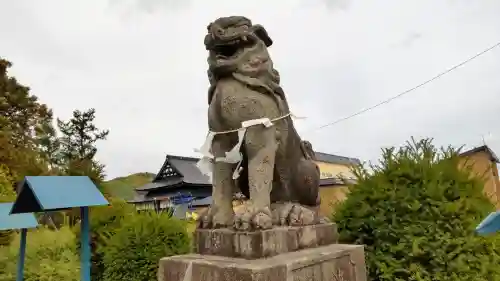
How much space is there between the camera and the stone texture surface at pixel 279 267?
205 cm

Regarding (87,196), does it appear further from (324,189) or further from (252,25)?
(324,189)

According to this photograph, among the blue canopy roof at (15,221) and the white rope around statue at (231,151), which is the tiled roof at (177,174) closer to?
the blue canopy roof at (15,221)

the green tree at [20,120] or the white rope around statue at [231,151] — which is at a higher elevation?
the green tree at [20,120]

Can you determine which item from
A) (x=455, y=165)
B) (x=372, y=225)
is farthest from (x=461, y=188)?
(x=372, y=225)

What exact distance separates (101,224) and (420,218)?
219 inches

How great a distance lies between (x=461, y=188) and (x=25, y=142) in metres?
19.8

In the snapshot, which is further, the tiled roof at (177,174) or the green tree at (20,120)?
the tiled roof at (177,174)

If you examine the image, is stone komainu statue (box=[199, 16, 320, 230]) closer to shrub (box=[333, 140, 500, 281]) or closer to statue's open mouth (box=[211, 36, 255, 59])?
statue's open mouth (box=[211, 36, 255, 59])

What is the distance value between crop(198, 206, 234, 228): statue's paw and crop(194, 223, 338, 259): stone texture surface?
0.19 ft

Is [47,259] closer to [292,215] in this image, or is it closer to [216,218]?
[216,218]

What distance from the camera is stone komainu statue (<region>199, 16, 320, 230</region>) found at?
251 cm

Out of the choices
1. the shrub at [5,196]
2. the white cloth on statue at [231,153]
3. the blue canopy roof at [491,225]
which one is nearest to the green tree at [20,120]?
the shrub at [5,196]

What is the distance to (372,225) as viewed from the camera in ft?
11.5

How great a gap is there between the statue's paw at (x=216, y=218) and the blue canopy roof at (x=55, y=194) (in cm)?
197
